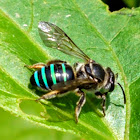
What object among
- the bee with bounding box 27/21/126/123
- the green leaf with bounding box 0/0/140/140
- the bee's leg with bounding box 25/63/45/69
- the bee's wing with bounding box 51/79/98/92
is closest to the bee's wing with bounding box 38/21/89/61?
the bee with bounding box 27/21/126/123

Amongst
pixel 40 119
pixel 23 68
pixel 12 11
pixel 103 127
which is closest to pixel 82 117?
pixel 103 127

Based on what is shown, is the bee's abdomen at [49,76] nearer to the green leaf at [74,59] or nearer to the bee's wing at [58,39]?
the green leaf at [74,59]

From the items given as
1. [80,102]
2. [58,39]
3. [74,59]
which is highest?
[58,39]

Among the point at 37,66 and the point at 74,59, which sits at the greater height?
the point at 37,66

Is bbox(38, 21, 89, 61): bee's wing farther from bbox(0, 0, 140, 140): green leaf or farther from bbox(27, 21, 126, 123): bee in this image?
bbox(0, 0, 140, 140): green leaf

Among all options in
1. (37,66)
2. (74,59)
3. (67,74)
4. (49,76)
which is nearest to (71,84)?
(67,74)

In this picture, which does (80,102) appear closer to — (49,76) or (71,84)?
(71,84)

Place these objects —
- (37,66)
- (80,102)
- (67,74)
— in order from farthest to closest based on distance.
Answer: (37,66), (80,102), (67,74)
